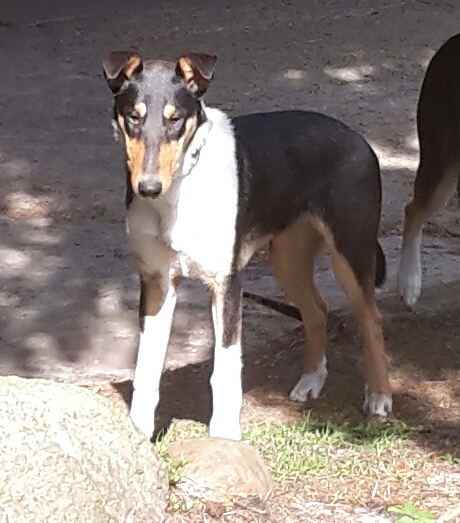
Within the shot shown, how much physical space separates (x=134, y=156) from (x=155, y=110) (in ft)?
0.69

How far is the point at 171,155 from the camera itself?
16.4ft

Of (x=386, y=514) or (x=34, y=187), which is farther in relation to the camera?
(x=34, y=187)

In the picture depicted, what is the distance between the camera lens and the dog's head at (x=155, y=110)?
16.1 feet

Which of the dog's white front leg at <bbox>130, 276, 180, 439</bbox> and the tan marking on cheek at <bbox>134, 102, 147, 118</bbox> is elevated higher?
the tan marking on cheek at <bbox>134, 102, 147, 118</bbox>

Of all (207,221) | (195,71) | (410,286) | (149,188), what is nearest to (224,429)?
(207,221)

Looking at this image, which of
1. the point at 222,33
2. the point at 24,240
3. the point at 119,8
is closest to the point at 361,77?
the point at 222,33

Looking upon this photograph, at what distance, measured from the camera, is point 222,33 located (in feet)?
40.1

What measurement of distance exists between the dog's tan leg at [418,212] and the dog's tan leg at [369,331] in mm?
1239

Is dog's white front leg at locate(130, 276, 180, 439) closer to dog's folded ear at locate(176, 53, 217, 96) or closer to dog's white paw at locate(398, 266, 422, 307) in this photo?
dog's folded ear at locate(176, 53, 217, 96)

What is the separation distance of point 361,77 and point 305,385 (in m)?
5.44

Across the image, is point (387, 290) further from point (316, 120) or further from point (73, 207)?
point (73, 207)

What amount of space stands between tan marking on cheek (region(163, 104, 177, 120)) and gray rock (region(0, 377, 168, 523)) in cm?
114

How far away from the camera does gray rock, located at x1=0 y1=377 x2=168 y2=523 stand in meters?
4.39

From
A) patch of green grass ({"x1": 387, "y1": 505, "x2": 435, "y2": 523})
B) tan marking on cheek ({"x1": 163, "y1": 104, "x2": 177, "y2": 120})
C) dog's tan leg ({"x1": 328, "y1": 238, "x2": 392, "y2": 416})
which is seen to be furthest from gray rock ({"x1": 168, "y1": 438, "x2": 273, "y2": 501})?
tan marking on cheek ({"x1": 163, "y1": 104, "x2": 177, "y2": 120})
